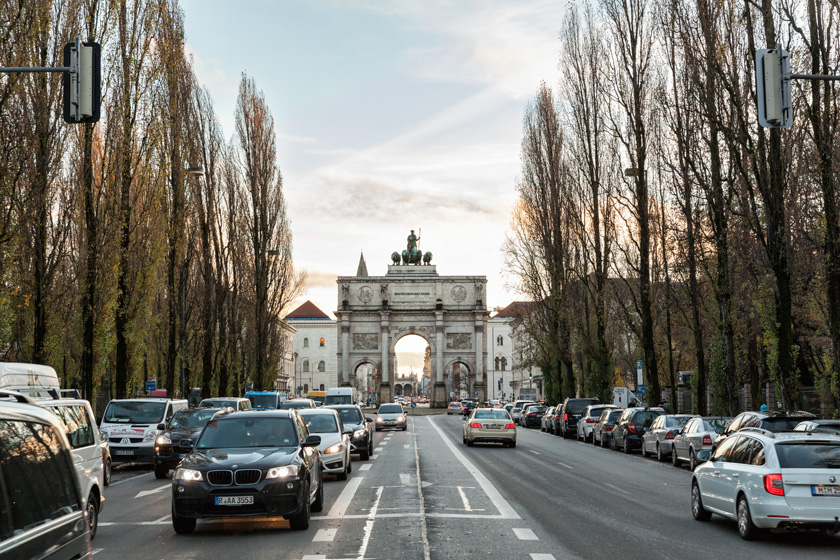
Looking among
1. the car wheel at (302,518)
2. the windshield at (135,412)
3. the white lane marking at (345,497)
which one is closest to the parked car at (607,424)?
the white lane marking at (345,497)

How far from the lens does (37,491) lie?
4840mm

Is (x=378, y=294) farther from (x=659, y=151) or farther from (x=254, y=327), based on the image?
(x=659, y=151)

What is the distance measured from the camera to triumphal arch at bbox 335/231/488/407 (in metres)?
103

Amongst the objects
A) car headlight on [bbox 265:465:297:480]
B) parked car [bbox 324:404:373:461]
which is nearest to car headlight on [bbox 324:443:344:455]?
parked car [bbox 324:404:373:461]

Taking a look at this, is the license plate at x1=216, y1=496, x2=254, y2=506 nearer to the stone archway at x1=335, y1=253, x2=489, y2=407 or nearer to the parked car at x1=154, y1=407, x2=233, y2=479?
the parked car at x1=154, y1=407, x2=233, y2=479

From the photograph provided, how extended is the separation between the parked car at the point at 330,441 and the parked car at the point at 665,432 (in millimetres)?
10827

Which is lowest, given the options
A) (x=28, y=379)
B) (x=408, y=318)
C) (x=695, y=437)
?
(x=695, y=437)

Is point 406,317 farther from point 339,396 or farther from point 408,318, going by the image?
point 339,396

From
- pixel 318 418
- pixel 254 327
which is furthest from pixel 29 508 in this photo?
pixel 254 327

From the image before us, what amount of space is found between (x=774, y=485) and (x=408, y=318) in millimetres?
92146

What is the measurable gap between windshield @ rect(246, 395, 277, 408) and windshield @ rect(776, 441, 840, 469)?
101 ft

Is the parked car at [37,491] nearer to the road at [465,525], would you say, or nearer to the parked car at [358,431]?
the road at [465,525]

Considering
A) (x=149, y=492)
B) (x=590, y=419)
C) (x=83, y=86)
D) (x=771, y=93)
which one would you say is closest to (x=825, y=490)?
(x=771, y=93)

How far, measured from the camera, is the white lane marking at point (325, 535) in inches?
440
